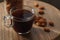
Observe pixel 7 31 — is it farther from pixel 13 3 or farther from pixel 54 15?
pixel 54 15

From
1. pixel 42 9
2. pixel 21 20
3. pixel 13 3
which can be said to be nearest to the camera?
pixel 21 20

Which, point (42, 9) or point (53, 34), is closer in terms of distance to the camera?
point (53, 34)

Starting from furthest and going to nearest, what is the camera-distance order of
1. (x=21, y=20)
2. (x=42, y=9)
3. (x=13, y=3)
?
(x=42, y=9) → (x=13, y=3) → (x=21, y=20)

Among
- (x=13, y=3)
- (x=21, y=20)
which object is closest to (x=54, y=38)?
(x=21, y=20)

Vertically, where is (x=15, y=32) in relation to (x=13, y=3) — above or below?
below
